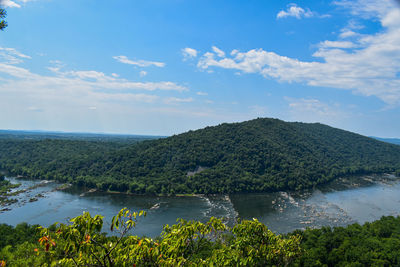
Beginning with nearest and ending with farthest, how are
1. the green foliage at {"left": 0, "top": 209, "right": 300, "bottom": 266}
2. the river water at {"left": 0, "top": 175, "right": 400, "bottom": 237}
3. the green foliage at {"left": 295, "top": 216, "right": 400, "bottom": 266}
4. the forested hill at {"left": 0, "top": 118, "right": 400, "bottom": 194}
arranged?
the green foliage at {"left": 0, "top": 209, "right": 300, "bottom": 266} → the green foliage at {"left": 295, "top": 216, "right": 400, "bottom": 266} → the river water at {"left": 0, "top": 175, "right": 400, "bottom": 237} → the forested hill at {"left": 0, "top": 118, "right": 400, "bottom": 194}

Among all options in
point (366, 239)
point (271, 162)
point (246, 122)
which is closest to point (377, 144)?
point (246, 122)

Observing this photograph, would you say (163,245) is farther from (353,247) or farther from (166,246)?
(353,247)

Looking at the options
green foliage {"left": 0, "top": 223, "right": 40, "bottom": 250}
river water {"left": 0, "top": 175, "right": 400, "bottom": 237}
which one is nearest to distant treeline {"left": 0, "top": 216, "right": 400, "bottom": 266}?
green foliage {"left": 0, "top": 223, "right": 40, "bottom": 250}

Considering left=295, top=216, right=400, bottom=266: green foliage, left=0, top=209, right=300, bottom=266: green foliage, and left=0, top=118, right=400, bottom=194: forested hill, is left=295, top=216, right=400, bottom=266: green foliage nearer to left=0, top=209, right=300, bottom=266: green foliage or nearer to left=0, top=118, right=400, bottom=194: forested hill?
left=0, top=209, right=300, bottom=266: green foliage

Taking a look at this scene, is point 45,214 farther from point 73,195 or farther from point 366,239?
point 366,239

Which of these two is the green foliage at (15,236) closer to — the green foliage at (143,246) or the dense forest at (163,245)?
the dense forest at (163,245)

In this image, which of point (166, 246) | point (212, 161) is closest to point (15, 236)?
point (166, 246)
